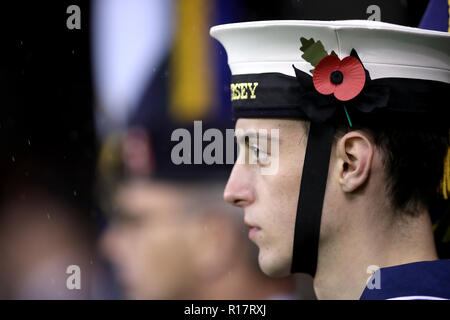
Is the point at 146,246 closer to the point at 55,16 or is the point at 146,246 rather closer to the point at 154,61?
the point at 154,61

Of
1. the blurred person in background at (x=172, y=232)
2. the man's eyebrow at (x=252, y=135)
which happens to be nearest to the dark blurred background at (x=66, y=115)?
the blurred person in background at (x=172, y=232)

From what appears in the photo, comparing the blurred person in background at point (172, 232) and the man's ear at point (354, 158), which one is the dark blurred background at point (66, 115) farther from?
the man's ear at point (354, 158)

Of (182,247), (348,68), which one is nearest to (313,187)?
(348,68)

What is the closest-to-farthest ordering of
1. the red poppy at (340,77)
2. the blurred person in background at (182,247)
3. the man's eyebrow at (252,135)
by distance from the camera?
the red poppy at (340,77), the man's eyebrow at (252,135), the blurred person in background at (182,247)

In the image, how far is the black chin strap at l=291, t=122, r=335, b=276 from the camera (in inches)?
83.4

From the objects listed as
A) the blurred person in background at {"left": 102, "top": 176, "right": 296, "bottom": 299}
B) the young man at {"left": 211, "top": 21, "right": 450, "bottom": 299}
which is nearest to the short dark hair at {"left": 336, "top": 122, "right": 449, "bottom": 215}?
the young man at {"left": 211, "top": 21, "right": 450, "bottom": 299}

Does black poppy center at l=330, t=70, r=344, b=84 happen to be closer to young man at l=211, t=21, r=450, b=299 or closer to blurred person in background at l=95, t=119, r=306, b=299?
young man at l=211, t=21, r=450, b=299

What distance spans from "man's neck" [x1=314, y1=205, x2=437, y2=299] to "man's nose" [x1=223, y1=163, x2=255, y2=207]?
261 mm

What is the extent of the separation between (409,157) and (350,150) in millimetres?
174

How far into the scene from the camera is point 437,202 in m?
2.30

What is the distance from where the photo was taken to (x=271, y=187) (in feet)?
7.17

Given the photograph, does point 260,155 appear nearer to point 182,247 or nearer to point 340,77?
point 340,77

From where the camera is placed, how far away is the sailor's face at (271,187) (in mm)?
2154
